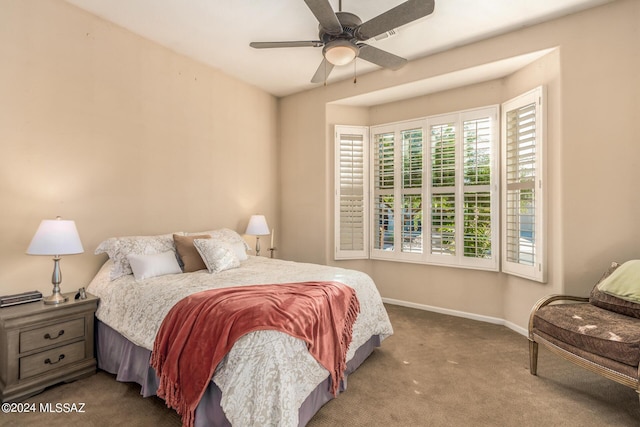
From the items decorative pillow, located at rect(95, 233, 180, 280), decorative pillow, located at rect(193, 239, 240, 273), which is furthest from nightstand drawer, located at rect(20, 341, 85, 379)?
decorative pillow, located at rect(193, 239, 240, 273)

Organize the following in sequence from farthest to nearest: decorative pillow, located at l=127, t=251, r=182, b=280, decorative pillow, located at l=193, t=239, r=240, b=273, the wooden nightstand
Answer: 1. decorative pillow, located at l=193, t=239, r=240, b=273
2. decorative pillow, located at l=127, t=251, r=182, b=280
3. the wooden nightstand

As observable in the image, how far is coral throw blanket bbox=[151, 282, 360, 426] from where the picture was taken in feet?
5.76

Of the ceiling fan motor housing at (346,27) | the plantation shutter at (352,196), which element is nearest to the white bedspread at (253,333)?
the plantation shutter at (352,196)

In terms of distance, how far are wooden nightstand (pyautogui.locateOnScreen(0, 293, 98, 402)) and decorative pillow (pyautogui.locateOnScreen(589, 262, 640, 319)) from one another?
3.95 meters

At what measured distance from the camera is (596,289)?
8.43ft

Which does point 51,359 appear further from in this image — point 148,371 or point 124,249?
point 124,249

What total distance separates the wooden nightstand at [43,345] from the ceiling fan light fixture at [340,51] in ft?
8.63

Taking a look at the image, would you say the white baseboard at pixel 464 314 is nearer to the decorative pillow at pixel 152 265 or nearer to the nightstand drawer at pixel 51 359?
the decorative pillow at pixel 152 265

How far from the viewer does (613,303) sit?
2.41 metres

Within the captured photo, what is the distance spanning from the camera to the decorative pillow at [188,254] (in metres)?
2.99

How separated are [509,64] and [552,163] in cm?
112

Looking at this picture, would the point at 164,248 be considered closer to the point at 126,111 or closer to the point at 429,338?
the point at 126,111

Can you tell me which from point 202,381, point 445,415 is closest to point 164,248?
point 202,381

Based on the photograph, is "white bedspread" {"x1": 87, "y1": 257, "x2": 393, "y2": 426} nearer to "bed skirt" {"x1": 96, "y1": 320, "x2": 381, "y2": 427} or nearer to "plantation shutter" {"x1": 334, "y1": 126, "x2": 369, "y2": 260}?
"bed skirt" {"x1": 96, "y1": 320, "x2": 381, "y2": 427}
